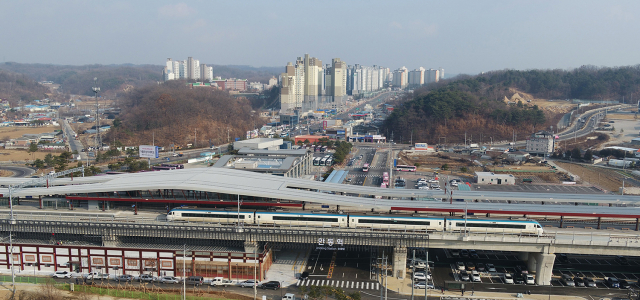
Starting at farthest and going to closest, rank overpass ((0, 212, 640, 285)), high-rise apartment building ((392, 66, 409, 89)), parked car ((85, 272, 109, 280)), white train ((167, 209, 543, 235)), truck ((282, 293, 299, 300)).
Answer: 1. high-rise apartment building ((392, 66, 409, 89))
2. white train ((167, 209, 543, 235))
3. parked car ((85, 272, 109, 280))
4. overpass ((0, 212, 640, 285))
5. truck ((282, 293, 299, 300))

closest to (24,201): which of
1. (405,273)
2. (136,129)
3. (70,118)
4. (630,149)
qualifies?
(405,273)

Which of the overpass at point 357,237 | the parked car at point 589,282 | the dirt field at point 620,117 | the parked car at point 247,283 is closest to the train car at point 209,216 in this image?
the overpass at point 357,237

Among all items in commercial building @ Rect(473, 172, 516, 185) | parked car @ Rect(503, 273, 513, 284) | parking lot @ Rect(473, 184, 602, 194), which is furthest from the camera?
commercial building @ Rect(473, 172, 516, 185)

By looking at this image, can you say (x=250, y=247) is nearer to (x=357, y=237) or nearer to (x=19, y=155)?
(x=357, y=237)

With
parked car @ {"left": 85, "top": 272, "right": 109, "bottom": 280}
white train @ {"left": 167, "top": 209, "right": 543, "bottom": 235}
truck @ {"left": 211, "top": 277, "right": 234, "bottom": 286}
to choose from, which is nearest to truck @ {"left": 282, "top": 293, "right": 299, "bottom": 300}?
truck @ {"left": 211, "top": 277, "right": 234, "bottom": 286}

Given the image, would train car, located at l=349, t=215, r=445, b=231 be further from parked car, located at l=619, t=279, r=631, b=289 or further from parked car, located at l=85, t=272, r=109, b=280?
parked car, located at l=85, t=272, r=109, b=280

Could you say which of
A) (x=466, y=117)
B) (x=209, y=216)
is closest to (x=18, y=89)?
(x=466, y=117)
